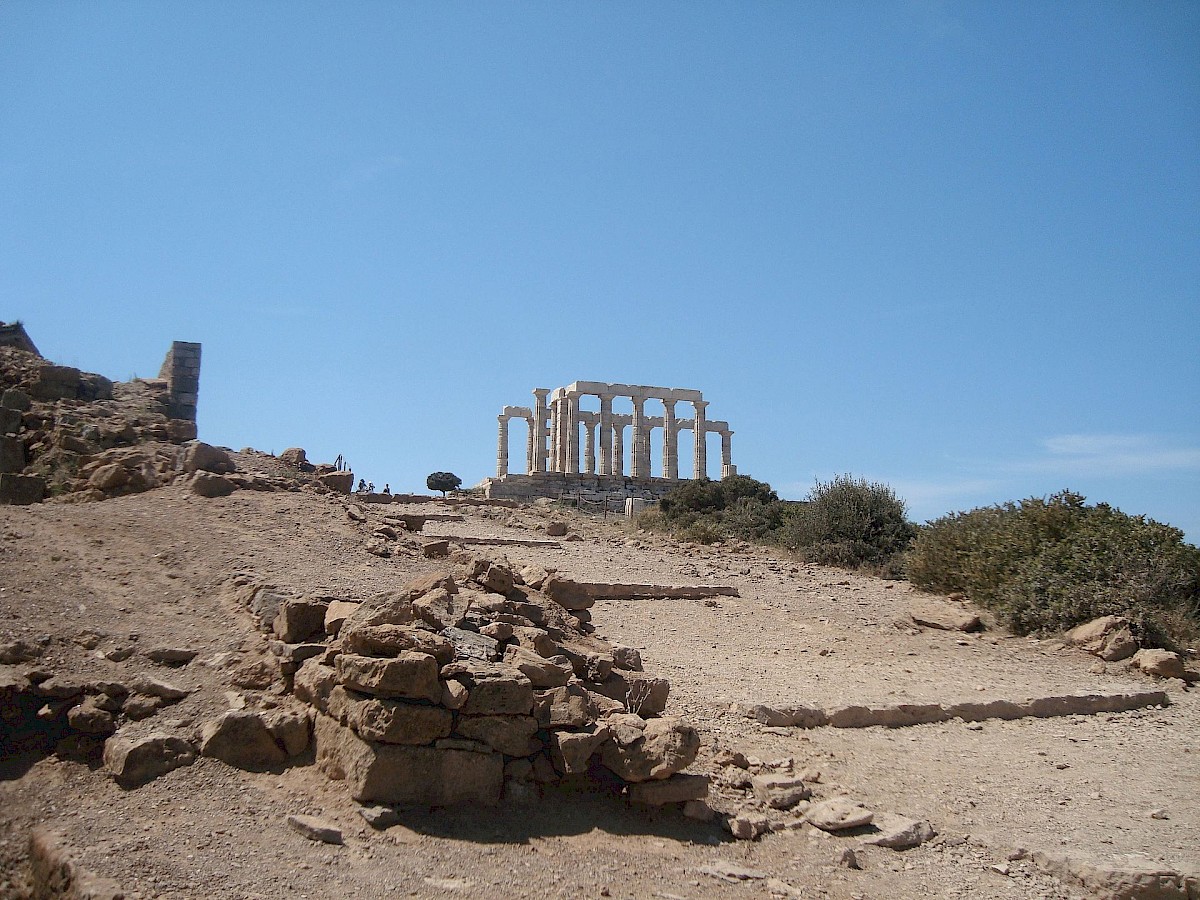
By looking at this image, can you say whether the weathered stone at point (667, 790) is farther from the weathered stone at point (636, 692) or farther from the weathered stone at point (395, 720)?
the weathered stone at point (395, 720)

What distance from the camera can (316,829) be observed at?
16.5ft

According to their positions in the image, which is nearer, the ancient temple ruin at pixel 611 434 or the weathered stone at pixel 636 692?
the weathered stone at pixel 636 692

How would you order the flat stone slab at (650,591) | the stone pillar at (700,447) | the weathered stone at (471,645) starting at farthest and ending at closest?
1. the stone pillar at (700,447)
2. the flat stone slab at (650,591)
3. the weathered stone at (471,645)

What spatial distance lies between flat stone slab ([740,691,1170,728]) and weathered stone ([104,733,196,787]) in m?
4.33

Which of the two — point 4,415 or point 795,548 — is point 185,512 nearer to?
point 4,415

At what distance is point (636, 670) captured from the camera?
25.4 ft

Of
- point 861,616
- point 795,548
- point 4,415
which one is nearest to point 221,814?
point 4,415

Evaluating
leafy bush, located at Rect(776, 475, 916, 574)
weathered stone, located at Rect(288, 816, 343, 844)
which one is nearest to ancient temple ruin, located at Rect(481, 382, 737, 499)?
leafy bush, located at Rect(776, 475, 916, 574)

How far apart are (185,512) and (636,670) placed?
4.62 metres

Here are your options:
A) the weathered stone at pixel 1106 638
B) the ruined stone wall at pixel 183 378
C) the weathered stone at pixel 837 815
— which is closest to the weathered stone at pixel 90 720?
the weathered stone at pixel 837 815

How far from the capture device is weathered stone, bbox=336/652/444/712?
5.44m

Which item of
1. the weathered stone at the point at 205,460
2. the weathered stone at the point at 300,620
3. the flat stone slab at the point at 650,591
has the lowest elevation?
the weathered stone at the point at 300,620

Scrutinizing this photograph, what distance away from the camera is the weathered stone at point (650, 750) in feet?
19.3

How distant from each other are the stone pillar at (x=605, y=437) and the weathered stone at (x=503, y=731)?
39.0 metres
